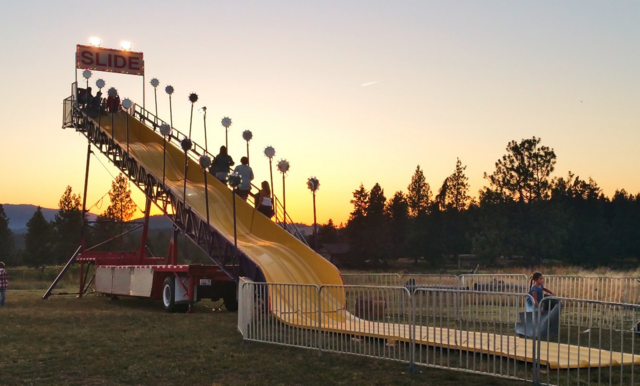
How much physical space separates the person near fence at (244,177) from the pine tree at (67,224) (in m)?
88.1

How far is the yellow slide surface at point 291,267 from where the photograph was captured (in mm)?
11070

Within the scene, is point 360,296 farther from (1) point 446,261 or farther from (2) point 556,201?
(1) point 446,261

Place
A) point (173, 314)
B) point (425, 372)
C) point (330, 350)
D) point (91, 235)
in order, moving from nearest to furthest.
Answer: point (425, 372), point (330, 350), point (173, 314), point (91, 235)

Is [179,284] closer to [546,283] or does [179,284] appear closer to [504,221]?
[546,283]

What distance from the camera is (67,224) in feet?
362

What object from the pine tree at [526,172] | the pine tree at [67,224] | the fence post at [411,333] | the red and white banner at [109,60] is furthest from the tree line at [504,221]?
the fence post at [411,333]

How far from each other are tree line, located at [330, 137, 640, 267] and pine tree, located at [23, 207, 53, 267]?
47397 millimetres

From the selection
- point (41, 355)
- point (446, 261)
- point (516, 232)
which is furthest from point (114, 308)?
point (446, 261)

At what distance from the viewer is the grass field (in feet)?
35.8

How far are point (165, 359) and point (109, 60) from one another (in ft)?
82.7

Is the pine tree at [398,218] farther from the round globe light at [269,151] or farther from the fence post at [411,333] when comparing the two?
the fence post at [411,333]

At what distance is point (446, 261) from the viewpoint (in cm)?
12112

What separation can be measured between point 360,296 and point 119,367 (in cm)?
493

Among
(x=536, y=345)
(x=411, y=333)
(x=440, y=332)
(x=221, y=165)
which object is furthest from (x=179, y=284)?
(x=536, y=345)
